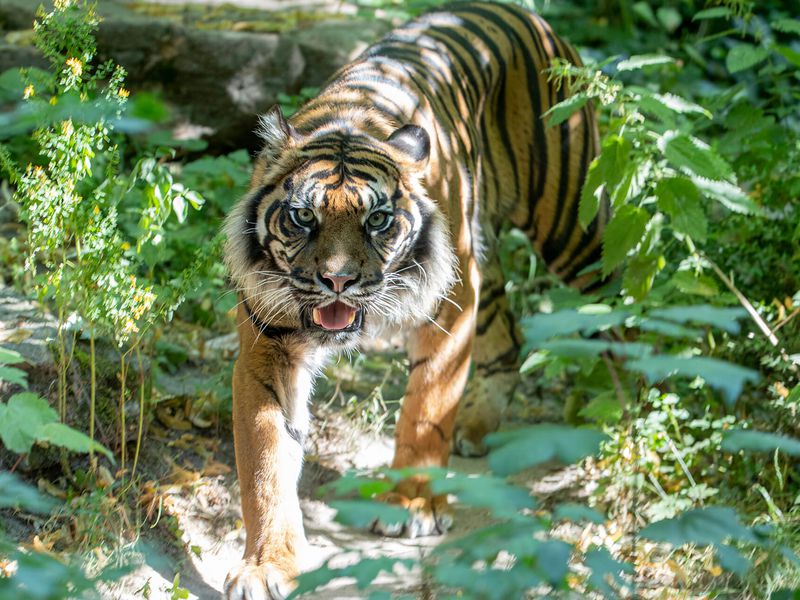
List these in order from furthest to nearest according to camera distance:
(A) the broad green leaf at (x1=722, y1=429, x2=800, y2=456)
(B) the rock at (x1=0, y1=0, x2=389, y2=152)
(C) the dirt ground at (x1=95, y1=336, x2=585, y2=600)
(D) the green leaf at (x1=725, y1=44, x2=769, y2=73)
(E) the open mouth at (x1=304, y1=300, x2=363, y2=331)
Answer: (B) the rock at (x1=0, y1=0, x2=389, y2=152) → (D) the green leaf at (x1=725, y1=44, x2=769, y2=73) → (E) the open mouth at (x1=304, y1=300, x2=363, y2=331) → (C) the dirt ground at (x1=95, y1=336, x2=585, y2=600) → (A) the broad green leaf at (x1=722, y1=429, x2=800, y2=456)

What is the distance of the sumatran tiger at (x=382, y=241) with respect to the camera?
321cm

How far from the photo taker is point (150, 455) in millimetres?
3658

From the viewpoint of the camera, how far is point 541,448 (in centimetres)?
158

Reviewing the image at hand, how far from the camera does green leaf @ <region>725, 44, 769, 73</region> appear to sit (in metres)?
4.09

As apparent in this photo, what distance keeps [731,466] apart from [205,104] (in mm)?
3644

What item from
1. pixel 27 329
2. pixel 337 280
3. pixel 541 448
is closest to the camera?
pixel 541 448

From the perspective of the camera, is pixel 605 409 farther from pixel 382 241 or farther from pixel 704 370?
pixel 704 370

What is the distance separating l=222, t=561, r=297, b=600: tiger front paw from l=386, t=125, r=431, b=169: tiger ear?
1.43 meters

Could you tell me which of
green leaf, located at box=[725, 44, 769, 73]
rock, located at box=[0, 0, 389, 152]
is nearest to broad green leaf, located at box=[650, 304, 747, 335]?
green leaf, located at box=[725, 44, 769, 73]

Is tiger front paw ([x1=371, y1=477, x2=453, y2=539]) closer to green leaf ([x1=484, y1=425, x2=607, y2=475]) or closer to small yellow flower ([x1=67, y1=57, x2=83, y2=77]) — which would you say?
small yellow flower ([x1=67, y1=57, x2=83, y2=77])

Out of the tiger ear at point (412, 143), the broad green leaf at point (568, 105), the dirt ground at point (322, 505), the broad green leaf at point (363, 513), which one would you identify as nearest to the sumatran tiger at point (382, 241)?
the tiger ear at point (412, 143)

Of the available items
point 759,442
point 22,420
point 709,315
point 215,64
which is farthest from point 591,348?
point 215,64

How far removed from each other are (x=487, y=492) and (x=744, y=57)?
10.2 feet

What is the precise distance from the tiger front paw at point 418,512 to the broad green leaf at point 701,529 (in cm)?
176
